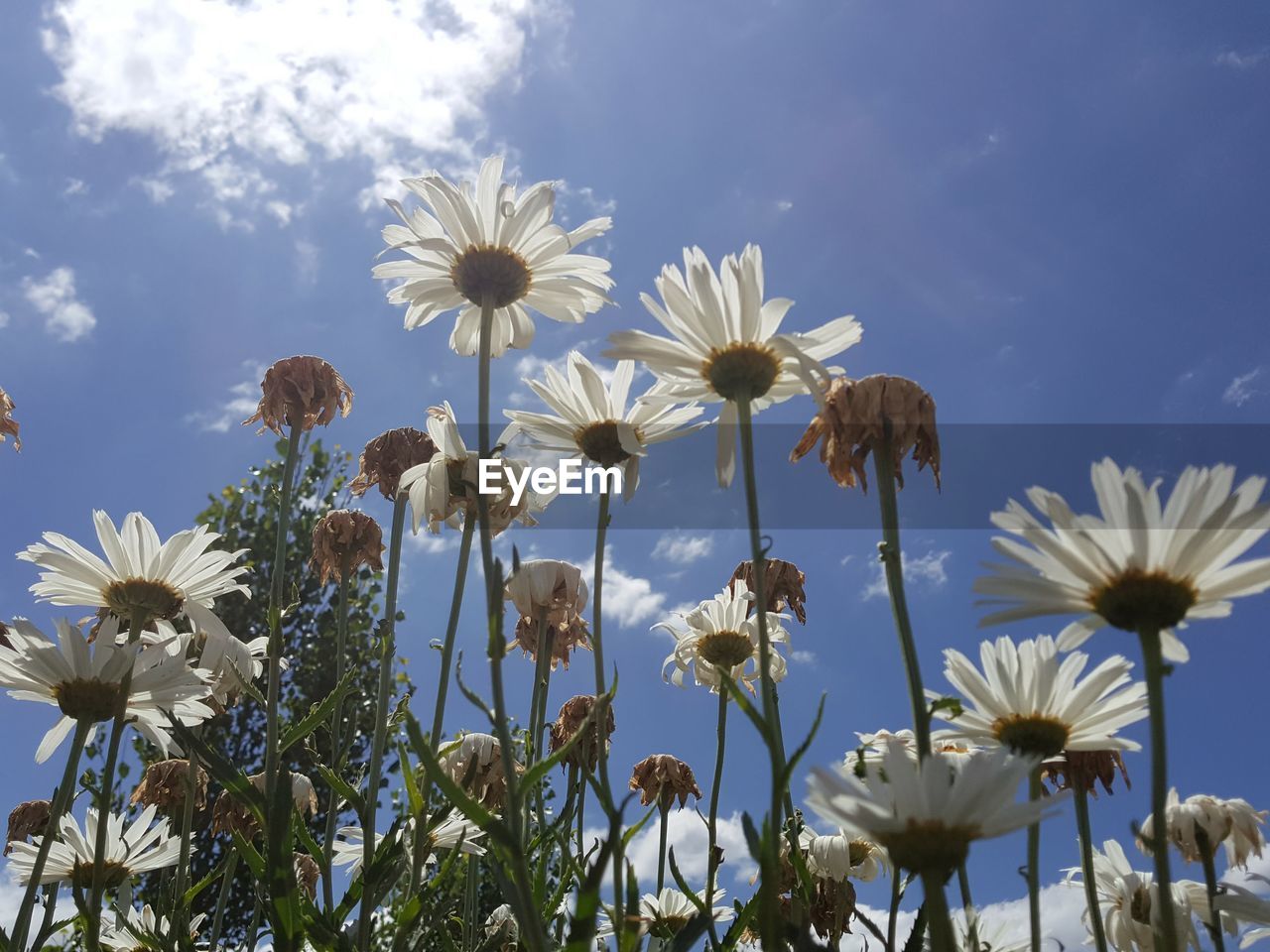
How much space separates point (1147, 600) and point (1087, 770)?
1281mm

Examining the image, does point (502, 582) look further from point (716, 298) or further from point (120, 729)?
point (120, 729)

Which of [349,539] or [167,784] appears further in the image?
[167,784]

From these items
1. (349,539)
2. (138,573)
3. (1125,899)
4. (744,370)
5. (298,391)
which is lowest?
(1125,899)

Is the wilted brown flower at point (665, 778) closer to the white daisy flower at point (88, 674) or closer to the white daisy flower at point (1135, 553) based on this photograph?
the white daisy flower at point (88, 674)

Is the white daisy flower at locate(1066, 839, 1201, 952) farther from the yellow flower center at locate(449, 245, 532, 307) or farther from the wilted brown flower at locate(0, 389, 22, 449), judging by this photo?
the wilted brown flower at locate(0, 389, 22, 449)

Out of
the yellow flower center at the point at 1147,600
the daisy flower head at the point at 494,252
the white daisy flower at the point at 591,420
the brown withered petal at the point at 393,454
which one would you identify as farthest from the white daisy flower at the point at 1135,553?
the brown withered petal at the point at 393,454

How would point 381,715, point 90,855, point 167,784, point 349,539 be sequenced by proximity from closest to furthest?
point 381,715
point 90,855
point 349,539
point 167,784

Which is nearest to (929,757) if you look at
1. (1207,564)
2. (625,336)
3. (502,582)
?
(1207,564)

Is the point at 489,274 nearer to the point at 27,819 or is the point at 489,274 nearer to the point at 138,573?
the point at 138,573

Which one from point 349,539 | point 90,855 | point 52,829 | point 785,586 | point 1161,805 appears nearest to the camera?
point 1161,805

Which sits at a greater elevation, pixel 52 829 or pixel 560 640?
pixel 560 640

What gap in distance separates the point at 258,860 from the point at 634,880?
992 millimetres

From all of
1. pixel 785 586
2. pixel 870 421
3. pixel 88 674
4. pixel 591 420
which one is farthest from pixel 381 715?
pixel 785 586

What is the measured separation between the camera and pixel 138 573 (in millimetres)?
3051
